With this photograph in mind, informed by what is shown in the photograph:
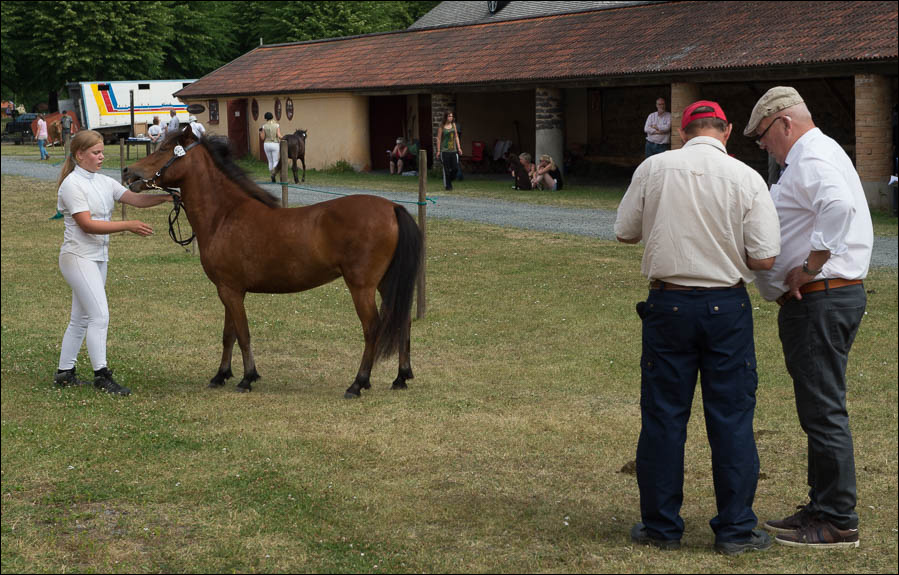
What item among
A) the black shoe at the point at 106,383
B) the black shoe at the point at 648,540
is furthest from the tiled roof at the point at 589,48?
the black shoe at the point at 648,540

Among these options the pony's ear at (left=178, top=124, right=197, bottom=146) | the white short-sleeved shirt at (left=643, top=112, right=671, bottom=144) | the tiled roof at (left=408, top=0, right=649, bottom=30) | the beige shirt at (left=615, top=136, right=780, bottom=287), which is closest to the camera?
the beige shirt at (left=615, top=136, right=780, bottom=287)

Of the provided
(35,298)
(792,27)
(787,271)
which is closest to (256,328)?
(35,298)

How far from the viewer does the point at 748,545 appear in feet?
16.0

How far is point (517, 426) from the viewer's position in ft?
23.9

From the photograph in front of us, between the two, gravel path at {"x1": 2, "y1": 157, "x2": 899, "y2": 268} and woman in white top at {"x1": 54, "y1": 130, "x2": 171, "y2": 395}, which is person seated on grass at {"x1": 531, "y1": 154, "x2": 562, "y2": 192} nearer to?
gravel path at {"x1": 2, "y1": 157, "x2": 899, "y2": 268}

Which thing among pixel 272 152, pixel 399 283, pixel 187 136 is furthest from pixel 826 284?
pixel 272 152

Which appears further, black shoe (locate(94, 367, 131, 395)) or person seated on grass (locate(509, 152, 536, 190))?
person seated on grass (locate(509, 152, 536, 190))

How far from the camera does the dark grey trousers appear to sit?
16.1 feet

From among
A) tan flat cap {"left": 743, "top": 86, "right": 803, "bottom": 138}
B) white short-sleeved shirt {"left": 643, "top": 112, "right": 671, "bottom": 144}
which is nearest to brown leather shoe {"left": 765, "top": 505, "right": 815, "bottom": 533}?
tan flat cap {"left": 743, "top": 86, "right": 803, "bottom": 138}

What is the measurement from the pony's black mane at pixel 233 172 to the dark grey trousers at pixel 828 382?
15.7 feet

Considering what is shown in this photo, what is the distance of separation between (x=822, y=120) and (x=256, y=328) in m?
20.4

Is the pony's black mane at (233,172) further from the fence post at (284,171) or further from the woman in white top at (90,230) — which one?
the fence post at (284,171)

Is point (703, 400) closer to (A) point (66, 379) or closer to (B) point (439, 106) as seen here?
(A) point (66, 379)

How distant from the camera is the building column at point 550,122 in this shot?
27609 mm
